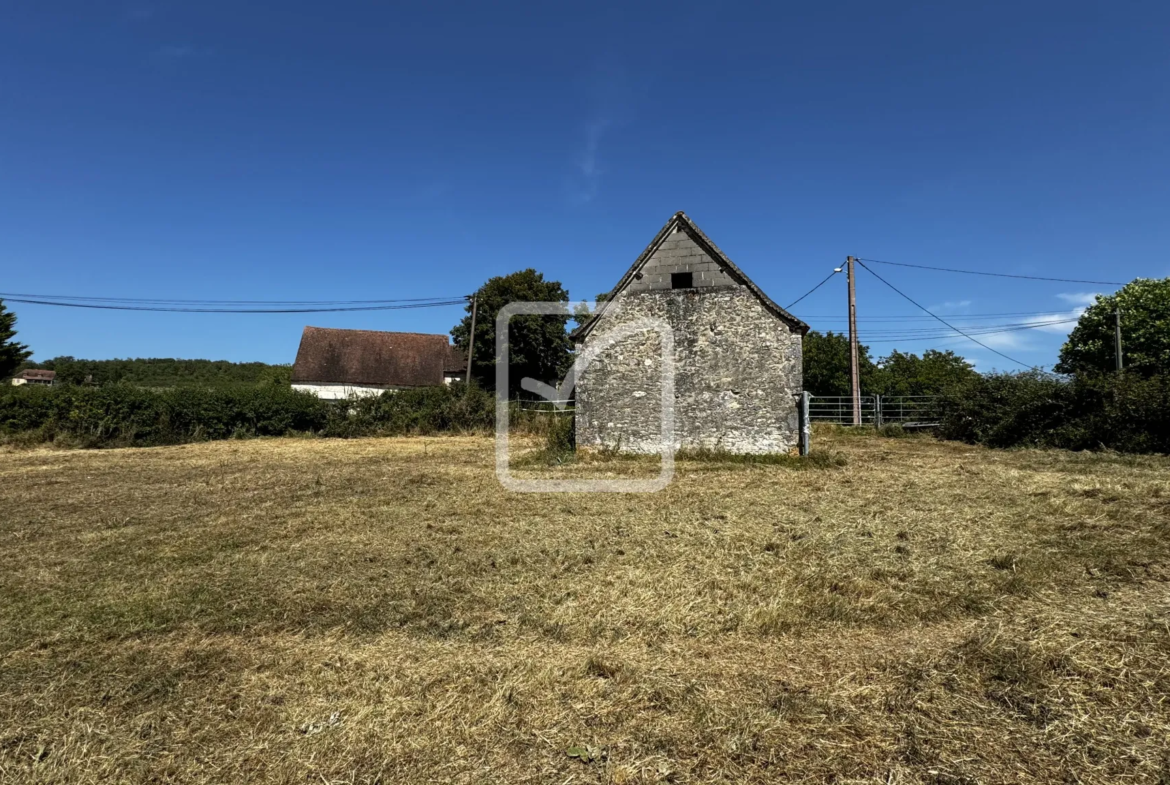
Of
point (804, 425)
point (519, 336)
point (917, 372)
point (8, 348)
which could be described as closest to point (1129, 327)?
point (917, 372)

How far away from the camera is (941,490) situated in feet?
32.3

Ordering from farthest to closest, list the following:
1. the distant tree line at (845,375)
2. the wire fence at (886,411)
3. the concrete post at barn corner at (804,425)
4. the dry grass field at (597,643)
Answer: the distant tree line at (845,375) < the wire fence at (886,411) < the concrete post at barn corner at (804,425) < the dry grass field at (597,643)

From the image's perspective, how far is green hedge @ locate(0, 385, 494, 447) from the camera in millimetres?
20156

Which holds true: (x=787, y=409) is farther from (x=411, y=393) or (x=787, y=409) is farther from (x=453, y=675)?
(x=411, y=393)

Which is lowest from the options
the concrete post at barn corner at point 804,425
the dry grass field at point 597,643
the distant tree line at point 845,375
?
the dry grass field at point 597,643

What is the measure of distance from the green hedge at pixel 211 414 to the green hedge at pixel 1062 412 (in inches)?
757

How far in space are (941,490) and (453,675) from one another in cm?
944

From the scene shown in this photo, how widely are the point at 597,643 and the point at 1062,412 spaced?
20.3 m

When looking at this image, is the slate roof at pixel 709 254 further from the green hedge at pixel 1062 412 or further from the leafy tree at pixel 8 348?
the leafy tree at pixel 8 348

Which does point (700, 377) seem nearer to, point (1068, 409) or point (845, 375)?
point (1068, 409)

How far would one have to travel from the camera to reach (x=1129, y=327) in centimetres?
3053

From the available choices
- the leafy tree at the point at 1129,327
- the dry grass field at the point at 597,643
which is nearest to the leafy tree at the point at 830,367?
the leafy tree at the point at 1129,327

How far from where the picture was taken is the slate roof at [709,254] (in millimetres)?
14477

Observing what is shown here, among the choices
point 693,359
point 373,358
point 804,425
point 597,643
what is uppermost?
point 373,358
